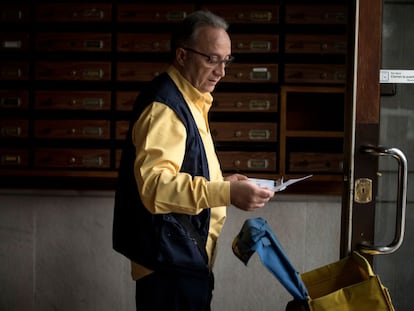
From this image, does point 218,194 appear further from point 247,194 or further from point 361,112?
point 361,112

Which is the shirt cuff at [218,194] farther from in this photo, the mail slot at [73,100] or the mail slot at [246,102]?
the mail slot at [73,100]

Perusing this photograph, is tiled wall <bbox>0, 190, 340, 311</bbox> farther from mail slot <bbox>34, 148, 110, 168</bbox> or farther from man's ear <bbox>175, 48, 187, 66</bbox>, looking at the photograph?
man's ear <bbox>175, 48, 187, 66</bbox>

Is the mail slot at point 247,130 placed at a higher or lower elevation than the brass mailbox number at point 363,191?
higher

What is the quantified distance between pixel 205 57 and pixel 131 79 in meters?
1.60

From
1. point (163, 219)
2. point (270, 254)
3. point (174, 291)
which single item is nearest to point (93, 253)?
point (174, 291)

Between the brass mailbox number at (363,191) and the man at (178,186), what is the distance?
494 millimetres

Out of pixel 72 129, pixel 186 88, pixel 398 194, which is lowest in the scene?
pixel 398 194

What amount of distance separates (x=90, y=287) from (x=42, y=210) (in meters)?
0.51

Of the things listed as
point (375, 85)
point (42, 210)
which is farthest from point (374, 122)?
point (42, 210)

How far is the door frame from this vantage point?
95.8 inches

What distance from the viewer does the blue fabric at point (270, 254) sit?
2008 millimetres

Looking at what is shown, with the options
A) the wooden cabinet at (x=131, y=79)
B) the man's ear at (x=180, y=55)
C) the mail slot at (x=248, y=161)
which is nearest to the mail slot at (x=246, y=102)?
the wooden cabinet at (x=131, y=79)

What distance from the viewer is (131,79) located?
3803 mm

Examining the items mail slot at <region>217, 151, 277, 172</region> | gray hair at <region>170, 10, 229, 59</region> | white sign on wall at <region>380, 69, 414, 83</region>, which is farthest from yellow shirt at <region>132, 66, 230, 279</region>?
mail slot at <region>217, 151, 277, 172</region>
